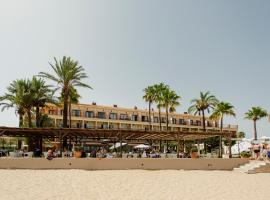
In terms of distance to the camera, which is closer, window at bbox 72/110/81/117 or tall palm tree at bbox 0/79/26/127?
tall palm tree at bbox 0/79/26/127

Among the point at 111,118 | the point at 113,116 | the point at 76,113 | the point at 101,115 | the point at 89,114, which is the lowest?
the point at 111,118

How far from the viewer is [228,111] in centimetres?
5972

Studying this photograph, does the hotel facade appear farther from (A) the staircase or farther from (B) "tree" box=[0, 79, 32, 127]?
(A) the staircase

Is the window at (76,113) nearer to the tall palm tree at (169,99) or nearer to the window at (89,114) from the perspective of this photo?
the window at (89,114)

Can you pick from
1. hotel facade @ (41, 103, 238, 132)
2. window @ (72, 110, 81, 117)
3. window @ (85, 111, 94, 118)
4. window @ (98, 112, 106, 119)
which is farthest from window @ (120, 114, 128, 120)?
window @ (72, 110, 81, 117)

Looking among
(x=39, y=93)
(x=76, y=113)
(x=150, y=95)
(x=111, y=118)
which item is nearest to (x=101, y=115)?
(x=111, y=118)

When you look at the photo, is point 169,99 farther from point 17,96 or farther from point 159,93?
point 17,96
